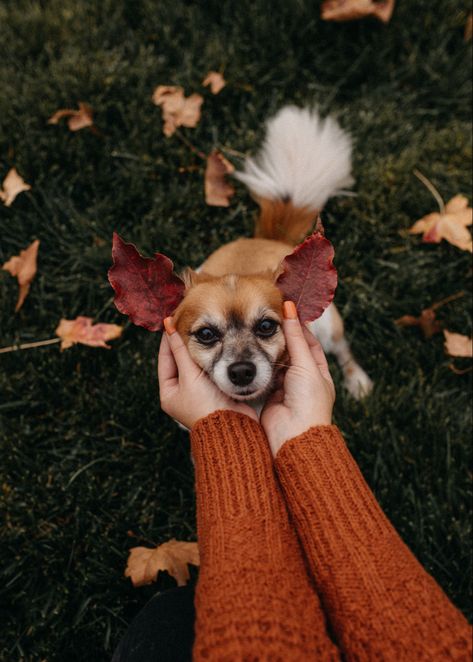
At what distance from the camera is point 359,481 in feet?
4.41

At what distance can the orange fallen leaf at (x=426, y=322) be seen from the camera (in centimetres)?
255

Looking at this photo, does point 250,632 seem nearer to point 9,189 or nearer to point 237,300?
point 237,300

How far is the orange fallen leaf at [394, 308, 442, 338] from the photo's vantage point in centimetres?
255

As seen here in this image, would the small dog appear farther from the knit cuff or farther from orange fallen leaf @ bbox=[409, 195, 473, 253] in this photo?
orange fallen leaf @ bbox=[409, 195, 473, 253]

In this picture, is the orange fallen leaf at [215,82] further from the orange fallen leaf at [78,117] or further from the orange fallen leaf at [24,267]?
the orange fallen leaf at [24,267]

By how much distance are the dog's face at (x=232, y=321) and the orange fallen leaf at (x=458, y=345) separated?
968mm

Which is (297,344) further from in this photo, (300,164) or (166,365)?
(300,164)

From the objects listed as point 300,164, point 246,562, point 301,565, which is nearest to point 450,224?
point 300,164

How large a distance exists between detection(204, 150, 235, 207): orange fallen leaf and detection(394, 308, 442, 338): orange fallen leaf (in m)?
1.10

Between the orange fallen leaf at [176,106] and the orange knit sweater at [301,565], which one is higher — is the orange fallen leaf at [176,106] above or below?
above

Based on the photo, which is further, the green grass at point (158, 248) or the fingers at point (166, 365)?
the green grass at point (158, 248)

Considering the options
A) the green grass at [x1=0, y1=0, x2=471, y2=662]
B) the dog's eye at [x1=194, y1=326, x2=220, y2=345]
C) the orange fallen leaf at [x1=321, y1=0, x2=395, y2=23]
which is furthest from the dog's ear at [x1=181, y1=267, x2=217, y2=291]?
the orange fallen leaf at [x1=321, y1=0, x2=395, y2=23]

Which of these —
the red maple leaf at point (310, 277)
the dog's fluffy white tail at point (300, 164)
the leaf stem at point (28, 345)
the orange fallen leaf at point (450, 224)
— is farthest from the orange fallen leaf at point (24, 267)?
the orange fallen leaf at point (450, 224)

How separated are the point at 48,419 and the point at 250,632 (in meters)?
1.67
